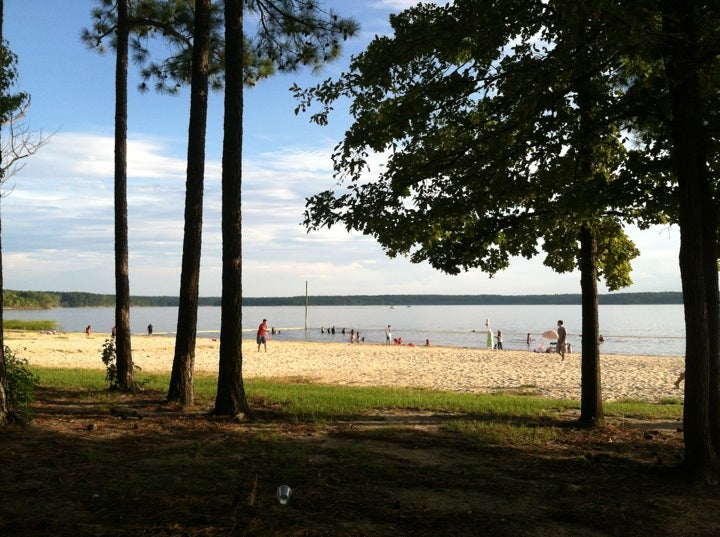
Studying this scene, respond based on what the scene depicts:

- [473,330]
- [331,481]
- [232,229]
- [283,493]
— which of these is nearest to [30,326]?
[473,330]

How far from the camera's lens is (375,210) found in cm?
775

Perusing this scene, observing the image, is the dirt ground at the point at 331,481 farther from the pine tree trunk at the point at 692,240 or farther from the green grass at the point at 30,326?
the green grass at the point at 30,326

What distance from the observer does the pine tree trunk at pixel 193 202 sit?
34.7 feet

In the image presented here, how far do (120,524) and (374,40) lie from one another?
6841 millimetres

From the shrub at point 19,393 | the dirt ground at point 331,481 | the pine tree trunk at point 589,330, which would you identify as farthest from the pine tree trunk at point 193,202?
the pine tree trunk at point 589,330

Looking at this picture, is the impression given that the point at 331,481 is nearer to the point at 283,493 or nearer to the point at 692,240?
the point at 283,493

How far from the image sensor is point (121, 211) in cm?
1254

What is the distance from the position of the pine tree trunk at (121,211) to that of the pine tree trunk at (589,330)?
350 inches

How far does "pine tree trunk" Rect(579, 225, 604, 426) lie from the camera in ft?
31.9

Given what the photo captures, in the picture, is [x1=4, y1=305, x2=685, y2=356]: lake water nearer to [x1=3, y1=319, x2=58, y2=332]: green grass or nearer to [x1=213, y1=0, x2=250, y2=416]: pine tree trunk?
[x1=3, y1=319, x2=58, y2=332]: green grass

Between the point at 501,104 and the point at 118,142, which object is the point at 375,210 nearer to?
the point at 501,104

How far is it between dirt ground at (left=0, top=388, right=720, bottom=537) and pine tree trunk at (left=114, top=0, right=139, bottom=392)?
3.27 m

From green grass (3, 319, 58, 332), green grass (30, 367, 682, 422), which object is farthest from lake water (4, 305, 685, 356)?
green grass (30, 367, 682, 422)

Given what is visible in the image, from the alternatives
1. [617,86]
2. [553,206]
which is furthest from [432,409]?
[617,86]
